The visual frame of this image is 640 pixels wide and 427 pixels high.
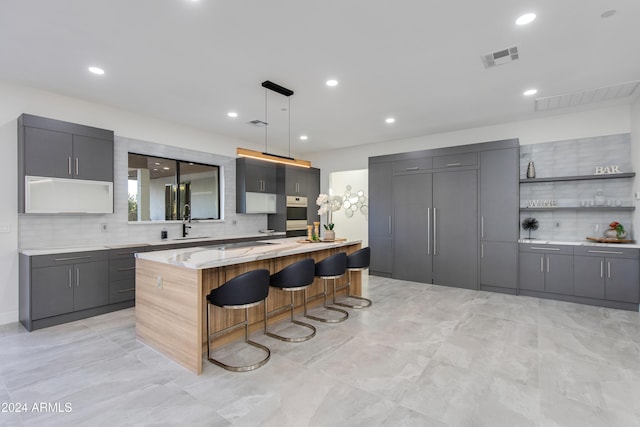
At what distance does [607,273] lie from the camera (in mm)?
4312

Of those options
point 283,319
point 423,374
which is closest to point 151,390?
point 283,319

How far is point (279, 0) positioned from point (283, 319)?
3290 millimetres

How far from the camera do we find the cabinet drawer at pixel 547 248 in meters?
4.58

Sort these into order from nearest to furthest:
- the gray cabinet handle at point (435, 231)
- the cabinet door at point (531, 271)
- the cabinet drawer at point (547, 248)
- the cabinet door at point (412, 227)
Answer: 1. the cabinet drawer at point (547, 248)
2. the cabinet door at point (531, 271)
3. the gray cabinet handle at point (435, 231)
4. the cabinet door at point (412, 227)

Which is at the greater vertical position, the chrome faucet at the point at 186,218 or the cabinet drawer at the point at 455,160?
the cabinet drawer at the point at 455,160

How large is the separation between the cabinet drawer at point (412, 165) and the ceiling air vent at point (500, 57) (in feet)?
8.46

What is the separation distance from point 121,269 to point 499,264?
18.9ft

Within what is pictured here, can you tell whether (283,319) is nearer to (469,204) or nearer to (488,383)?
(488,383)

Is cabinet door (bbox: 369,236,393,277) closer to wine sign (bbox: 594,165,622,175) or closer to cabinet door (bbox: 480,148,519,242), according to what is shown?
cabinet door (bbox: 480,148,519,242)

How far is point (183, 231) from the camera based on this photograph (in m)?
5.60

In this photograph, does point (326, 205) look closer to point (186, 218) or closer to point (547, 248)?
point (186, 218)

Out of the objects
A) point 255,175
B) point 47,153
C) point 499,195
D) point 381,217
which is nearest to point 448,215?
point 499,195

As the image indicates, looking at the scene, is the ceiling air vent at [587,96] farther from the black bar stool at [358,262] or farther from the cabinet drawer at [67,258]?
the cabinet drawer at [67,258]

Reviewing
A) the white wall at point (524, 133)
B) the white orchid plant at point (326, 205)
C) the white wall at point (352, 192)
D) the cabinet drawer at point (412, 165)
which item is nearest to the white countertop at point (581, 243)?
the white wall at point (524, 133)
